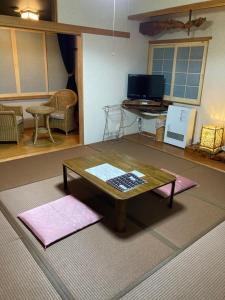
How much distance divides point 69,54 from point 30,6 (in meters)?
1.63

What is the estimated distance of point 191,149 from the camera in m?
4.20

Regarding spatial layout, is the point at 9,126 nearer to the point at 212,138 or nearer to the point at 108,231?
the point at 108,231

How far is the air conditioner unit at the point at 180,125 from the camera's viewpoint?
4.31 m

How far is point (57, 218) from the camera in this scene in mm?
2248

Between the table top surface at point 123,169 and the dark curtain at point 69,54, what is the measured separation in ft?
10.4

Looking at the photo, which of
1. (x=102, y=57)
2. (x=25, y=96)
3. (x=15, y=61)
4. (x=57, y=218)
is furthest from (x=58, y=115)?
(x=57, y=218)

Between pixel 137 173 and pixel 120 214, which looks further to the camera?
pixel 137 173

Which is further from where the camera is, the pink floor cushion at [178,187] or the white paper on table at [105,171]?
the pink floor cushion at [178,187]

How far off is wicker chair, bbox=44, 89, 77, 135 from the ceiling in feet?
5.60

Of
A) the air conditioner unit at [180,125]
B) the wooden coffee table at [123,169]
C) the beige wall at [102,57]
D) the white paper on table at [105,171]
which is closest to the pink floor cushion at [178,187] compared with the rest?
the wooden coffee table at [123,169]

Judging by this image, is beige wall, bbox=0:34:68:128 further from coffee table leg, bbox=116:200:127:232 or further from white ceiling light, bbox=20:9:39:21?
coffee table leg, bbox=116:200:127:232

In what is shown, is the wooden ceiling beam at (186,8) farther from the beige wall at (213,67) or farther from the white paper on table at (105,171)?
the white paper on table at (105,171)

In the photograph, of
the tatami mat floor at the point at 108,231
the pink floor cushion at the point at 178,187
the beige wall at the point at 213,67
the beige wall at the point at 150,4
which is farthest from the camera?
the beige wall at the point at 213,67

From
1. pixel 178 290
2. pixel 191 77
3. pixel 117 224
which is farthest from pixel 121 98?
pixel 178 290
